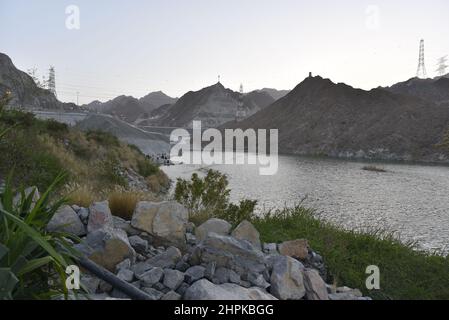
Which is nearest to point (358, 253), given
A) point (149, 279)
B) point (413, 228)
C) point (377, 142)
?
point (149, 279)

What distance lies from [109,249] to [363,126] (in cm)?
13122

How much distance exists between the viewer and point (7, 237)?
3260mm

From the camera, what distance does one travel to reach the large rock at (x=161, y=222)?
6477 millimetres

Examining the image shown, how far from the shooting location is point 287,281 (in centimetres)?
541

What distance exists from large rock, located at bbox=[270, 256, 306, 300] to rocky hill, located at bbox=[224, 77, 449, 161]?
8915cm

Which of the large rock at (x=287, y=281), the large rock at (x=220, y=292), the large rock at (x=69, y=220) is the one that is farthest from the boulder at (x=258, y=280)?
the large rock at (x=69, y=220)

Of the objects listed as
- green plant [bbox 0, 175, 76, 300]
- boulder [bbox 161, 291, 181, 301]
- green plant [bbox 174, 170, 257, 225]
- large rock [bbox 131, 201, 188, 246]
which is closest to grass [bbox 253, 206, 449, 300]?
green plant [bbox 174, 170, 257, 225]

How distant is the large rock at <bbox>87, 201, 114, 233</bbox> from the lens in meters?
6.16

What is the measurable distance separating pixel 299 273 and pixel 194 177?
644 centimetres

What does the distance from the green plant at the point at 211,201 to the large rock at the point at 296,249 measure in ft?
8.14

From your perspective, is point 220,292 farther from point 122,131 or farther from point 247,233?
point 122,131
